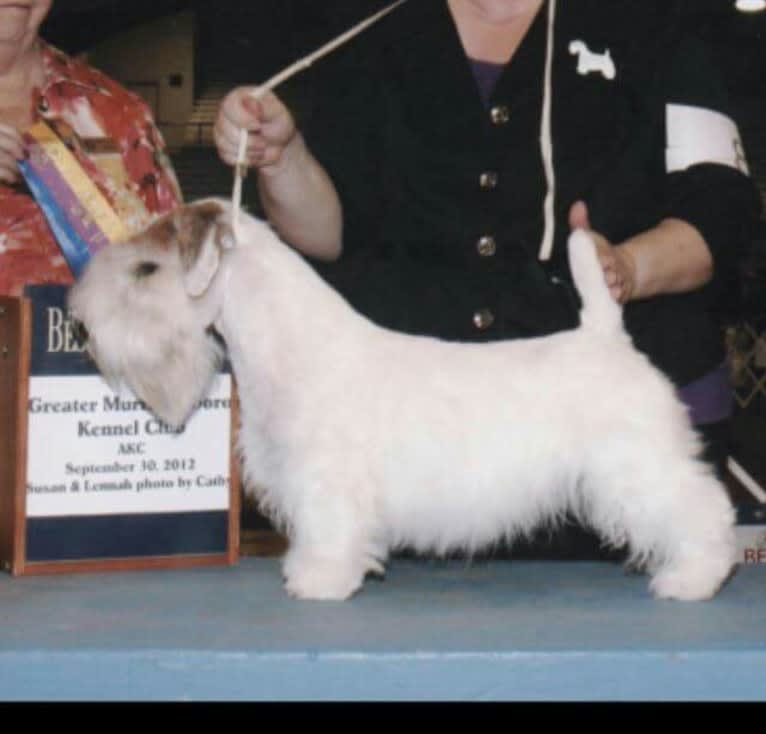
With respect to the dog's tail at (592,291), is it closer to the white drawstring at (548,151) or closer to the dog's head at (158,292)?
the white drawstring at (548,151)

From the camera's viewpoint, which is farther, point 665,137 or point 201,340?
point 665,137

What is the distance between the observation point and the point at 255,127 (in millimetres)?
1754

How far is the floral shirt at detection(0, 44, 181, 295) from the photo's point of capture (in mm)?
1974

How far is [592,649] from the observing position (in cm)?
136

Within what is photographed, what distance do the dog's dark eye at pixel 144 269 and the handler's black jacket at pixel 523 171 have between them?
1.59 ft

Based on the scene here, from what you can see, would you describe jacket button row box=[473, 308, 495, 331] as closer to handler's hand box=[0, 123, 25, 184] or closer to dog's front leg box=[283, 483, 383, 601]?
dog's front leg box=[283, 483, 383, 601]

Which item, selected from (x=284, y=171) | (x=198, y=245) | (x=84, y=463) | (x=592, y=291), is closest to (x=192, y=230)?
(x=198, y=245)

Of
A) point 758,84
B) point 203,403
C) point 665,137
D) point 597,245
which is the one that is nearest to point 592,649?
point 597,245

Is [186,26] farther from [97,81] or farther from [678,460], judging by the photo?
[678,460]

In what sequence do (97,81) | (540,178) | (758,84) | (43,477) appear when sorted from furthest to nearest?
(758,84), (97,81), (540,178), (43,477)

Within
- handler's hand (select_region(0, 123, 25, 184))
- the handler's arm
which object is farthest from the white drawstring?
handler's hand (select_region(0, 123, 25, 184))

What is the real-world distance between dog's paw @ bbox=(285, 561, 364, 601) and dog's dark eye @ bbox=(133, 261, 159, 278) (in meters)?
0.43

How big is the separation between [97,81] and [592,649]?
1312mm

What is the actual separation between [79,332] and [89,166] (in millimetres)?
282
